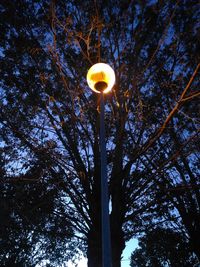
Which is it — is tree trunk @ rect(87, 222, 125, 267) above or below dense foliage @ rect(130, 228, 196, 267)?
below

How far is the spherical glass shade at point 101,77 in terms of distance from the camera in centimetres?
412

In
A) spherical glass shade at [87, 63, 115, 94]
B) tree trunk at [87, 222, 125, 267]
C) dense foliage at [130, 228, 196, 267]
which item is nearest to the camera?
spherical glass shade at [87, 63, 115, 94]

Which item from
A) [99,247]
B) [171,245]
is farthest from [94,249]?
[171,245]

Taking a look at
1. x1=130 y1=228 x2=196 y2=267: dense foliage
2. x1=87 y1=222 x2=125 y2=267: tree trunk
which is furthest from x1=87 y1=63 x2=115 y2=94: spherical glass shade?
x1=130 y1=228 x2=196 y2=267: dense foliage

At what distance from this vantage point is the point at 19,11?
7.95 m

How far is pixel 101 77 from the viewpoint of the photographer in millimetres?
4117

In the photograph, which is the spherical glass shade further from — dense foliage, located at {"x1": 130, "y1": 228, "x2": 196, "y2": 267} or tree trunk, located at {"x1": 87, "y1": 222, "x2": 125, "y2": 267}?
dense foliage, located at {"x1": 130, "y1": 228, "x2": 196, "y2": 267}

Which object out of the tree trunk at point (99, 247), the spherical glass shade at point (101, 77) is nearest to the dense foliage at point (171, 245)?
the tree trunk at point (99, 247)

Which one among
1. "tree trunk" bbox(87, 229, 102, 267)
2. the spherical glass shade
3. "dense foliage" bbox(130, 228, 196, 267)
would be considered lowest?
"tree trunk" bbox(87, 229, 102, 267)

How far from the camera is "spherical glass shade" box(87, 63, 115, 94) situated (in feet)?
13.5

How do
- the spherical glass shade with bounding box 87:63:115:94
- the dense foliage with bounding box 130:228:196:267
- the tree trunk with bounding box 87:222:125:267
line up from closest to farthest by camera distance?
the spherical glass shade with bounding box 87:63:115:94 < the tree trunk with bounding box 87:222:125:267 < the dense foliage with bounding box 130:228:196:267

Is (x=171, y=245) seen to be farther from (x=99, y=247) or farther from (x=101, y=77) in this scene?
(x=101, y=77)

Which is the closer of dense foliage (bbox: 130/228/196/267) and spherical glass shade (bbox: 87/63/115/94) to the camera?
spherical glass shade (bbox: 87/63/115/94)

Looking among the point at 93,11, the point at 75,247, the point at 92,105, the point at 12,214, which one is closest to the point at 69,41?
the point at 93,11
